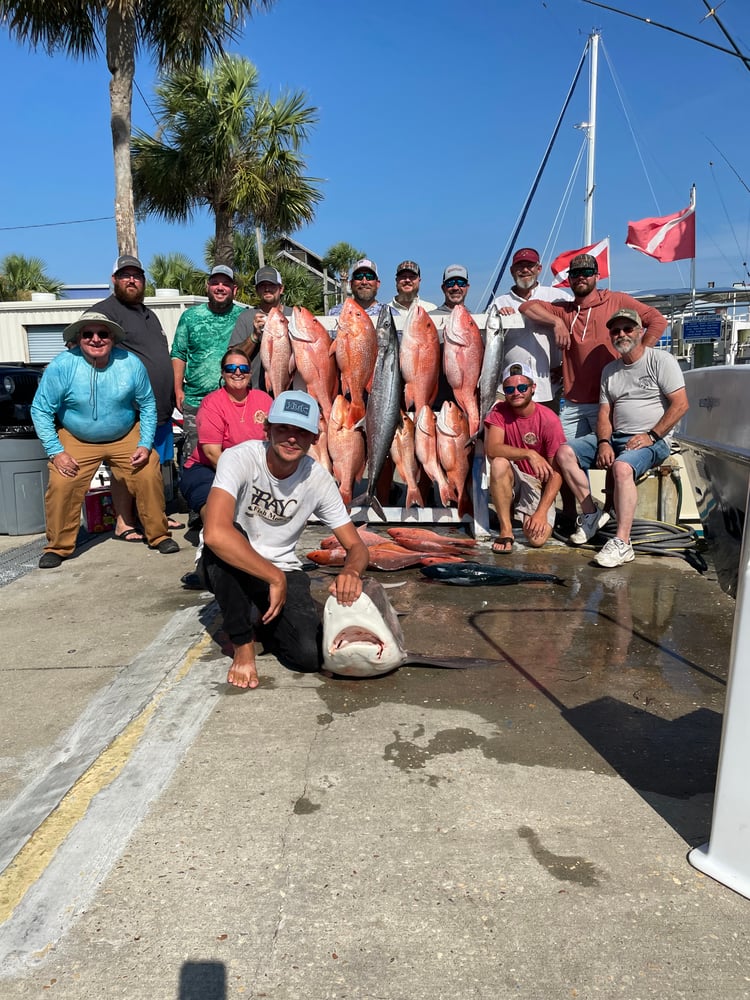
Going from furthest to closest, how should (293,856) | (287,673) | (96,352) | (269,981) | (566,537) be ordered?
(566,537)
(96,352)
(287,673)
(293,856)
(269,981)

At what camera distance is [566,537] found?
6461 mm

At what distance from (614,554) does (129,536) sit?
4.07 m

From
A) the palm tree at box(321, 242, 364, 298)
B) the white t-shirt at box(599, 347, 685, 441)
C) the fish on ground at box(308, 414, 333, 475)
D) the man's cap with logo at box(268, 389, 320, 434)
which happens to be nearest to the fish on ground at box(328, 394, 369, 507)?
the fish on ground at box(308, 414, 333, 475)

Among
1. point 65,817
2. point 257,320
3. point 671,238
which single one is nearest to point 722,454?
point 65,817

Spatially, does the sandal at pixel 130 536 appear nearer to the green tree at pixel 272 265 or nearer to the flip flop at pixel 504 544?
the flip flop at pixel 504 544

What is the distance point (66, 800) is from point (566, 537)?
4767 mm

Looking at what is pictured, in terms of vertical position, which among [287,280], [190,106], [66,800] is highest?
[190,106]

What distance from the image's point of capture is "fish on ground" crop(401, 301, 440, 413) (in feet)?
19.8

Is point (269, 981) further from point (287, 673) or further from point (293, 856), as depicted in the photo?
point (287, 673)

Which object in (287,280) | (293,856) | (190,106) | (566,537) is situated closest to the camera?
(293,856)

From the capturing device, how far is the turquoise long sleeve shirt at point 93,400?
Result: 598cm

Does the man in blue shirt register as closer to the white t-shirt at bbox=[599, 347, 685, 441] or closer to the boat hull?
the white t-shirt at bbox=[599, 347, 685, 441]

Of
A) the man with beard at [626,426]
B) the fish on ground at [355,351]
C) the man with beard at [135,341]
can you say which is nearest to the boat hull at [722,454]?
the man with beard at [626,426]

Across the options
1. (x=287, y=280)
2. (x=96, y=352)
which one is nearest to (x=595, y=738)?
(x=96, y=352)
